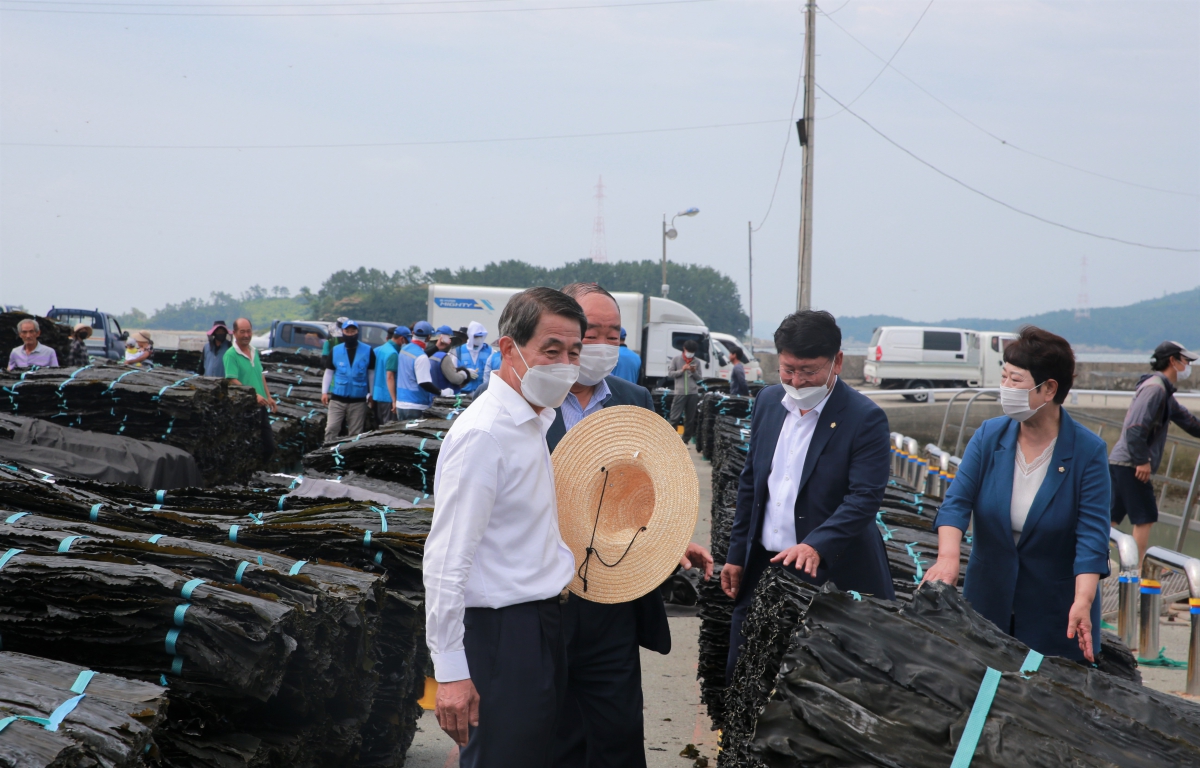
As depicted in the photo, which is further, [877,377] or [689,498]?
[877,377]

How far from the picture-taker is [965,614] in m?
2.35

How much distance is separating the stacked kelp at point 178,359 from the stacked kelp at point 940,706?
18.8 meters

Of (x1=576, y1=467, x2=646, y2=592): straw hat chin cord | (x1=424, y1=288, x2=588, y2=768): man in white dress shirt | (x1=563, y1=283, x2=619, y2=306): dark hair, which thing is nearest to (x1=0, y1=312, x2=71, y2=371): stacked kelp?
(x1=563, y1=283, x2=619, y2=306): dark hair

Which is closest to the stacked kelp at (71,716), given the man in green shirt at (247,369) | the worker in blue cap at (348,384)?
the man in green shirt at (247,369)

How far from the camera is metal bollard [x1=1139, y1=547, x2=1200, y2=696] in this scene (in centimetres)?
481

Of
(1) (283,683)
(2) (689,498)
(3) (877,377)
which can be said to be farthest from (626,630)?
(3) (877,377)

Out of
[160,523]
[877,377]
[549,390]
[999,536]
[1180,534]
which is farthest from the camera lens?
[877,377]

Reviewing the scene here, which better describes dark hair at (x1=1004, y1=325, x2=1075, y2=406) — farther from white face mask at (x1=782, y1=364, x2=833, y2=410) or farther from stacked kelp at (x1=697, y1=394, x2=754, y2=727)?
stacked kelp at (x1=697, y1=394, x2=754, y2=727)

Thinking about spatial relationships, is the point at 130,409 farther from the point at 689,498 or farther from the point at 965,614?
the point at 965,614

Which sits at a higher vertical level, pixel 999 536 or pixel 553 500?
pixel 553 500

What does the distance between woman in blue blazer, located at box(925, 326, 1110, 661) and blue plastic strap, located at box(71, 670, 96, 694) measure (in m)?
2.89

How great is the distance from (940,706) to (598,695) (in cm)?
120

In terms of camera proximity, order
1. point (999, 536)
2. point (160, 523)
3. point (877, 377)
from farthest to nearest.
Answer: point (877, 377) < point (160, 523) < point (999, 536)

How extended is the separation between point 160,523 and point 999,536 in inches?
137
